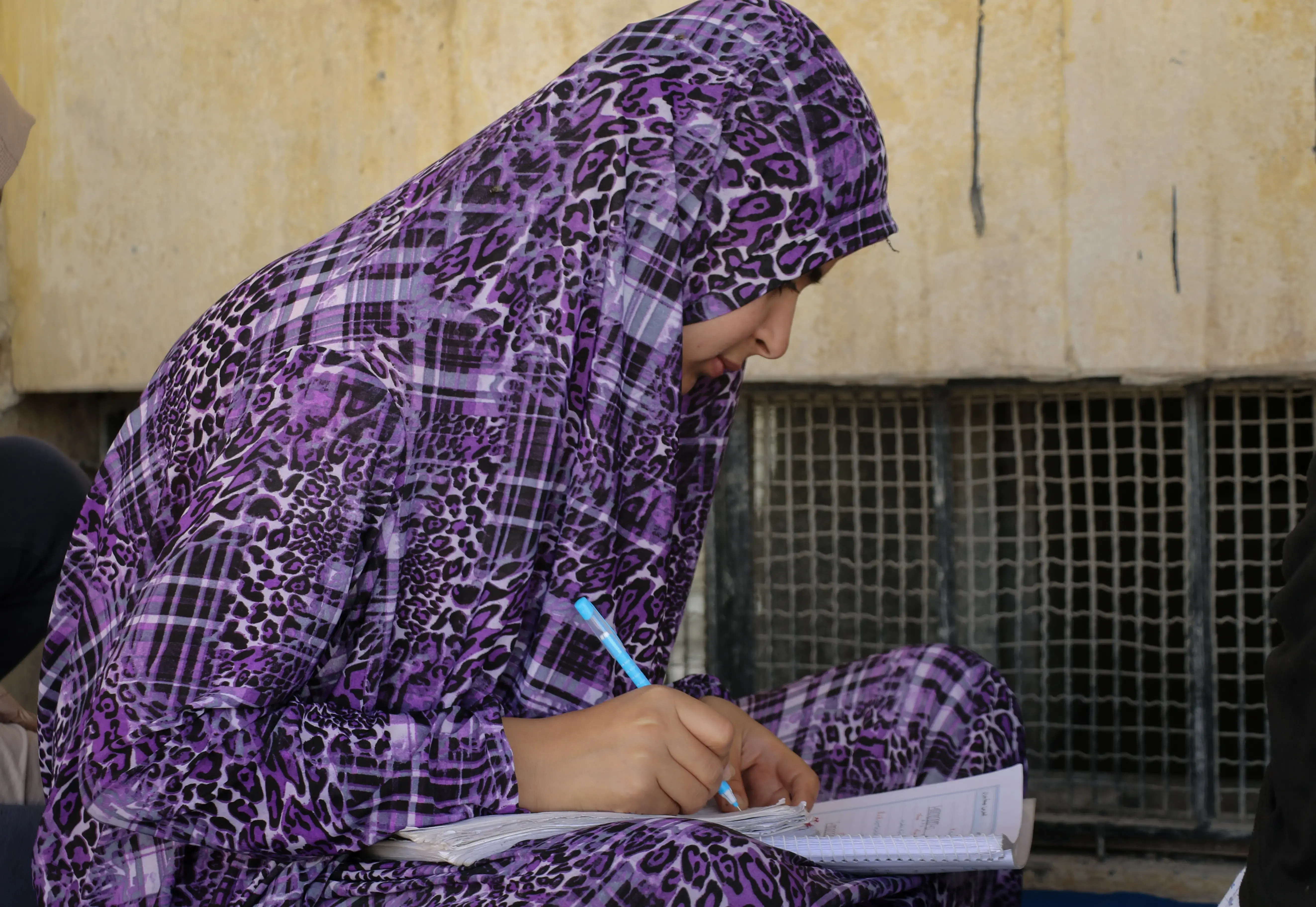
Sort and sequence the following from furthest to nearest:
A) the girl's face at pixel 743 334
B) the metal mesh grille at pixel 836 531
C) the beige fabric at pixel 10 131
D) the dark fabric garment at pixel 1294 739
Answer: the metal mesh grille at pixel 836 531 < the beige fabric at pixel 10 131 < the girl's face at pixel 743 334 < the dark fabric garment at pixel 1294 739

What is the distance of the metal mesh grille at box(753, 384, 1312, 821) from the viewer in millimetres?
2209

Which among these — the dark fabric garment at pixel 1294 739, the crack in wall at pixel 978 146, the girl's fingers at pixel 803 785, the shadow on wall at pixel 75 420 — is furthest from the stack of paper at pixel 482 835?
the shadow on wall at pixel 75 420

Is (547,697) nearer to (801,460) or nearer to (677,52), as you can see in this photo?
(677,52)

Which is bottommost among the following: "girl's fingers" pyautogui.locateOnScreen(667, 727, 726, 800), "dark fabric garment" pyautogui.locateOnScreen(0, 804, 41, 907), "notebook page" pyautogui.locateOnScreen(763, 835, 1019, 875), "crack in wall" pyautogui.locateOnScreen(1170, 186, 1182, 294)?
"dark fabric garment" pyautogui.locateOnScreen(0, 804, 41, 907)

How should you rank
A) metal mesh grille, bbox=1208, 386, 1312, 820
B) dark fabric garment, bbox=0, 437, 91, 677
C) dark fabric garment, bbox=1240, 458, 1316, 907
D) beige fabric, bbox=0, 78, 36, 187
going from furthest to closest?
1. metal mesh grille, bbox=1208, 386, 1312, 820
2. dark fabric garment, bbox=0, 437, 91, 677
3. beige fabric, bbox=0, 78, 36, 187
4. dark fabric garment, bbox=1240, 458, 1316, 907

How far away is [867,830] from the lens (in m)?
1.33

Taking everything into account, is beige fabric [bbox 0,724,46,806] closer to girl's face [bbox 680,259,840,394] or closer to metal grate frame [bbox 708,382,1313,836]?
girl's face [bbox 680,259,840,394]

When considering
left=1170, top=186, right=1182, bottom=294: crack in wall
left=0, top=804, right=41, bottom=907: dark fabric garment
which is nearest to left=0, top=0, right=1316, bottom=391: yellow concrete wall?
left=1170, top=186, right=1182, bottom=294: crack in wall

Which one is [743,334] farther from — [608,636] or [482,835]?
[482,835]

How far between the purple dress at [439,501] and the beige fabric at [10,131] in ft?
1.71

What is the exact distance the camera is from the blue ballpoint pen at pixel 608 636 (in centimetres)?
114

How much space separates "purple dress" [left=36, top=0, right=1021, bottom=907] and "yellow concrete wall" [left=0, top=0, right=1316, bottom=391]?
91 centimetres

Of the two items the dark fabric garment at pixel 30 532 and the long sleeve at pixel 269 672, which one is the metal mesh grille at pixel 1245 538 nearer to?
the long sleeve at pixel 269 672

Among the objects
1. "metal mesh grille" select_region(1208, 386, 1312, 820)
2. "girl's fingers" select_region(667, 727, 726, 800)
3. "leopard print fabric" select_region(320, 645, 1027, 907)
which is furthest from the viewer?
"metal mesh grille" select_region(1208, 386, 1312, 820)
